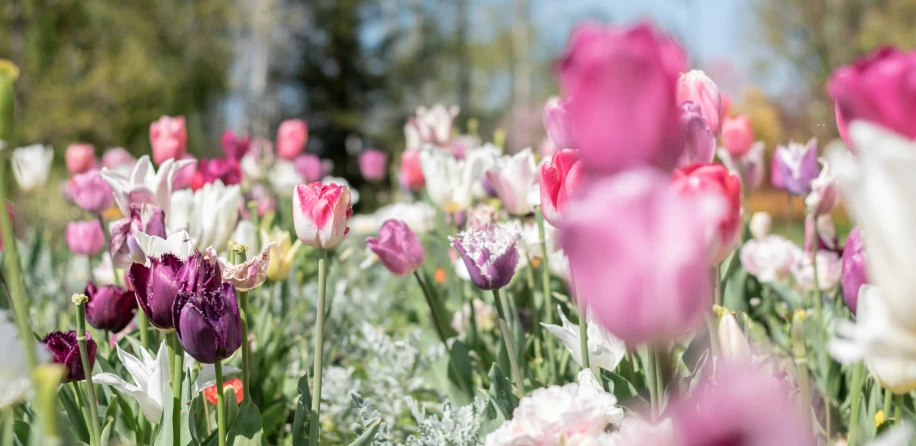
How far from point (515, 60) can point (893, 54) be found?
15714 mm

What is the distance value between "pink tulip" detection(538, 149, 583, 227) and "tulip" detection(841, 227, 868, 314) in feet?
1.23

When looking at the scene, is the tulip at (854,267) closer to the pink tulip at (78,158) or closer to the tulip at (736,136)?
the tulip at (736,136)

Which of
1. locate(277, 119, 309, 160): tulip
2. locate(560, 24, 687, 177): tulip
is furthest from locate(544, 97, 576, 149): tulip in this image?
locate(277, 119, 309, 160): tulip

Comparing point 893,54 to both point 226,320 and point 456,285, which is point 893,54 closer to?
point 226,320

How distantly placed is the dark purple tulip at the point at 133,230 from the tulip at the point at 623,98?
85 centimetres

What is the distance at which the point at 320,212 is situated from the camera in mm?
926

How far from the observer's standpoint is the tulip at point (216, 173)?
5.48ft

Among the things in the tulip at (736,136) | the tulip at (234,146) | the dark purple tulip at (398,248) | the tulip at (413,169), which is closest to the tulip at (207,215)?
the dark purple tulip at (398,248)

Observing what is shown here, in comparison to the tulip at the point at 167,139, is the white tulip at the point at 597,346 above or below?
below

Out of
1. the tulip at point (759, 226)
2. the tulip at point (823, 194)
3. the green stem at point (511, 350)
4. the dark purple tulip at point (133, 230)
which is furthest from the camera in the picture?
the tulip at point (759, 226)

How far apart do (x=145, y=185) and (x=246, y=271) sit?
1.31ft

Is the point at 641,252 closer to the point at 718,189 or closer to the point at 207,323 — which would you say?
the point at 718,189

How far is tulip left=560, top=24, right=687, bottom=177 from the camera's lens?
0.41m

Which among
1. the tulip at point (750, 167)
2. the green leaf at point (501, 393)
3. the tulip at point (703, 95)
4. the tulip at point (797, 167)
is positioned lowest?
the tulip at point (750, 167)
